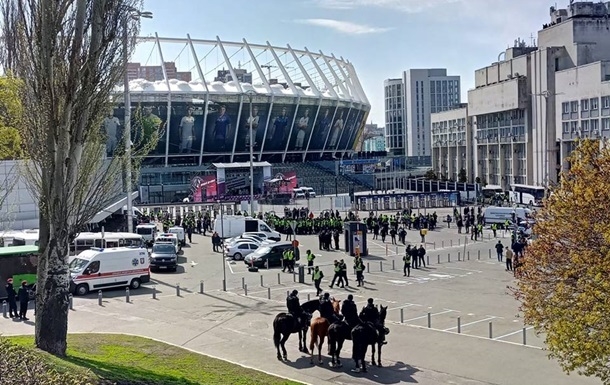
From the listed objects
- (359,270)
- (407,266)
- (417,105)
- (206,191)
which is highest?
(417,105)

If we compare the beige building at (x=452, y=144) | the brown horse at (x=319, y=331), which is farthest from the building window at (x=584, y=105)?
the brown horse at (x=319, y=331)

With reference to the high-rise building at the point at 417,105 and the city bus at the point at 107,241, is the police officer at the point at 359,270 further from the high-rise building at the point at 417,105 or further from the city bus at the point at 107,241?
the high-rise building at the point at 417,105

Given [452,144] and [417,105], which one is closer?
[452,144]

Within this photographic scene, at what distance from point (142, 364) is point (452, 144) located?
94.2 meters

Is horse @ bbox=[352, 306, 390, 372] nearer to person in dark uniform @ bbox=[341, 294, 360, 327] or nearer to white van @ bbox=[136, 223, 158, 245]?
person in dark uniform @ bbox=[341, 294, 360, 327]

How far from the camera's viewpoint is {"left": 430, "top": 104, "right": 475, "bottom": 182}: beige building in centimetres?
9825

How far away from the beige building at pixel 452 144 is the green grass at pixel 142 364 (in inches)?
3363

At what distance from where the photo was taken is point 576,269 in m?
11.7

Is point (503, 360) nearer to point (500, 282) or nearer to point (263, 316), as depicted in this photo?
point (263, 316)

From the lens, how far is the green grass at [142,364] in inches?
460

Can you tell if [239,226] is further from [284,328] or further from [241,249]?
[284,328]

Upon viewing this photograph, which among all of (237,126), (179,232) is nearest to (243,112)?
(237,126)

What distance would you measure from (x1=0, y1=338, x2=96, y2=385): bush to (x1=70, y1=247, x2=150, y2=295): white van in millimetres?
15846

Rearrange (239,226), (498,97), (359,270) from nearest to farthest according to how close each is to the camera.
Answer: (359,270)
(239,226)
(498,97)
